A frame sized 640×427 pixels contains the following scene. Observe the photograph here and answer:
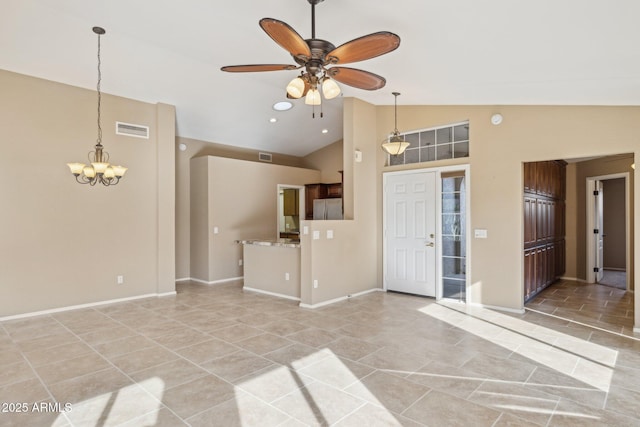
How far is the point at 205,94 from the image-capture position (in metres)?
6.01

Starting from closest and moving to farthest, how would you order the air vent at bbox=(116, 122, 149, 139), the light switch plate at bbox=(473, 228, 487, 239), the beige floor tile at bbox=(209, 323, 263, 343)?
the beige floor tile at bbox=(209, 323, 263, 343), the light switch plate at bbox=(473, 228, 487, 239), the air vent at bbox=(116, 122, 149, 139)

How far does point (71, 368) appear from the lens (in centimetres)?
322

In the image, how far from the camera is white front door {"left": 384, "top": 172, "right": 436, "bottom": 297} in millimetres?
5805

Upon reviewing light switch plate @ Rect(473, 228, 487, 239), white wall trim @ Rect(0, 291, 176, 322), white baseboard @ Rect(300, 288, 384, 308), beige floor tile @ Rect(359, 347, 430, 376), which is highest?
light switch plate @ Rect(473, 228, 487, 239)

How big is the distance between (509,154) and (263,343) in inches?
159

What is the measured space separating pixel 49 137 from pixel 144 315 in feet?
8.96

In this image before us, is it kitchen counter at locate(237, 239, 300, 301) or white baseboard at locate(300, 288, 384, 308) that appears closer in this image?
white baseboard at locate(300, 288, 384, 308)

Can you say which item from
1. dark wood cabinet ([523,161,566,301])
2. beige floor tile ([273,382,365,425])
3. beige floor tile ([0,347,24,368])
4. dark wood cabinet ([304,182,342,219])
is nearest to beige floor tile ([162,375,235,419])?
beige floor tile ([273,382,365,425])

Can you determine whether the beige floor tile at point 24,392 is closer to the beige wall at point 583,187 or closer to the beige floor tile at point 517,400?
the beige floor tile at point 517,400

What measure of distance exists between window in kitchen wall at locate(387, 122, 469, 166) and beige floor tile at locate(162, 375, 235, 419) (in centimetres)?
449

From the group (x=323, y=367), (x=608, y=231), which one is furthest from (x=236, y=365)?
(x=608, y=231)

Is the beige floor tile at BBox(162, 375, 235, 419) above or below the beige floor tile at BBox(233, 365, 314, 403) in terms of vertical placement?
above

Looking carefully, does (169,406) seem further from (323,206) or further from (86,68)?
(323,206)

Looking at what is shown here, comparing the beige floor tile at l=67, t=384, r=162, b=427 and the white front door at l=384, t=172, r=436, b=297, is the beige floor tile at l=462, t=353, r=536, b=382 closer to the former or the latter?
the white front door at l=384, t=172, r=436, b=297
